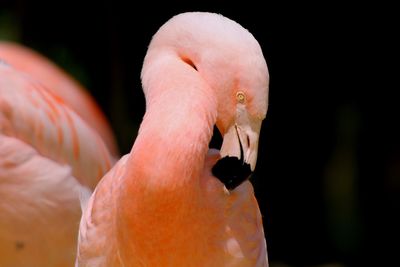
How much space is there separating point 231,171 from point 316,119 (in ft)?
9.96

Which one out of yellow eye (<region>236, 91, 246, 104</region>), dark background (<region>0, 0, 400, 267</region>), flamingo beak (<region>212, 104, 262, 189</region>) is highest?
yellow eye (<region>236, 91, 246, 104</region>)

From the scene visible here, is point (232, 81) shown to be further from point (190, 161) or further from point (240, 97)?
point (190, 161)

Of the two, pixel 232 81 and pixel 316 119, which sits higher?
pixel 232 81

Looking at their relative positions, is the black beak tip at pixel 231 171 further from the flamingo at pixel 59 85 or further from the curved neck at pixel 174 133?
the flamingo at pixel 59 85

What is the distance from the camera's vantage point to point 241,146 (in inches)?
88.0

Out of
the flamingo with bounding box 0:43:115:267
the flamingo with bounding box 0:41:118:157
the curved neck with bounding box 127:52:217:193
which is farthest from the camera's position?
the flamingo with bounding box 0:41:118:157

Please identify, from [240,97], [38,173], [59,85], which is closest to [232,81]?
[240,97]

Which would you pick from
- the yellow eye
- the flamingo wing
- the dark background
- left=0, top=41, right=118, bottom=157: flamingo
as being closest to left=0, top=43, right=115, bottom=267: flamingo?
the flamingo wing

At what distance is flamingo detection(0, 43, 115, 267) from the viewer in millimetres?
2969

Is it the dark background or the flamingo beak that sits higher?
the flamingo beak

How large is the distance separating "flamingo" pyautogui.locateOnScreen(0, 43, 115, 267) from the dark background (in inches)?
78.0

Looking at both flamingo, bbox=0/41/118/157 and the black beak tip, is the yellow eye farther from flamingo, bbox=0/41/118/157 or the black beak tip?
flamingo, bbox=0/41/118/157

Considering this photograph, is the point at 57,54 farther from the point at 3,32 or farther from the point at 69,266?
the point at 69,266

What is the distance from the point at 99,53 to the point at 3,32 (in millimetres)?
548
